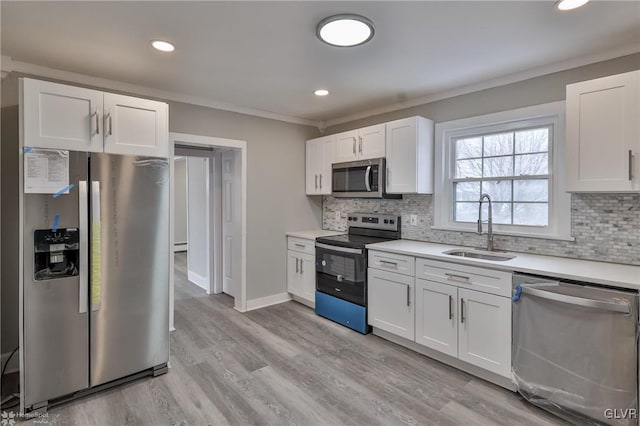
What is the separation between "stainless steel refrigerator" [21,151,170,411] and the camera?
2.12m

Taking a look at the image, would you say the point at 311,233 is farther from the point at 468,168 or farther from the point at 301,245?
the point at 468,168

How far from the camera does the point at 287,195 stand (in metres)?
4.39

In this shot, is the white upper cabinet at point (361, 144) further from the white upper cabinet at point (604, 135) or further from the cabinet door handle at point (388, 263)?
the white upper cabinet at point (604, 135)

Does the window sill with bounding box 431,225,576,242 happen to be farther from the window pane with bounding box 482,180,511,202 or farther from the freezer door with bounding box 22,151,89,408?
the freezer door with bounding box 22,151,89,408

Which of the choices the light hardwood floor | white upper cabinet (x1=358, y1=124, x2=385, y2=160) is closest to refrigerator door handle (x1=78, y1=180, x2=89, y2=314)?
the light hardwood floor

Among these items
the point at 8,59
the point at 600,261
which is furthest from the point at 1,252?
the point at 600,261

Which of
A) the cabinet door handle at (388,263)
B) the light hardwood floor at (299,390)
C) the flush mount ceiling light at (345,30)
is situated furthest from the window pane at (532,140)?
the light hardwood floor at (299,390)

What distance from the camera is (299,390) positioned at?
7.91 feet

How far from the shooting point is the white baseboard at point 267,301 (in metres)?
4.06

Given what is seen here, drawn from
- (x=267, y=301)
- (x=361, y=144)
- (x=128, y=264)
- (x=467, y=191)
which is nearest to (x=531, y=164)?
(x=467, y=191)

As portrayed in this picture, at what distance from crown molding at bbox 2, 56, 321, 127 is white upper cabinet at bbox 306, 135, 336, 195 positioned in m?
0.52

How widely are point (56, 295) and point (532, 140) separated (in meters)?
3.78

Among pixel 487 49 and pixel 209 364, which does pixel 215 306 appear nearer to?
pixel 209 364

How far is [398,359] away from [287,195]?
241cm
